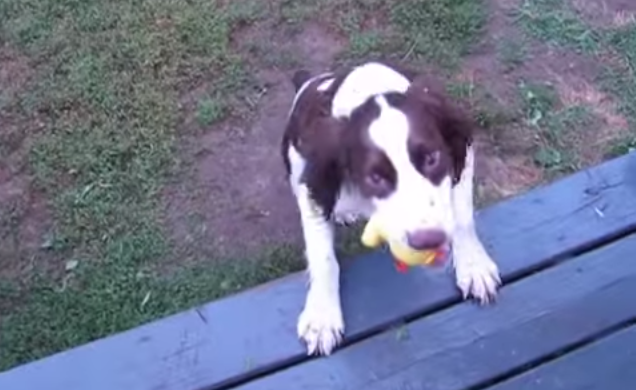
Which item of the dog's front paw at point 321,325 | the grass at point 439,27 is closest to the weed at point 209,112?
the grass at point 439,27

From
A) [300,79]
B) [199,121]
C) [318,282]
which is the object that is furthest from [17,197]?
[318,282]

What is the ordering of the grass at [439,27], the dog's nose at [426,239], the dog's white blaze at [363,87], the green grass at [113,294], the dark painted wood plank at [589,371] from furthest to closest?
the grass at [439,27], the green grass at [113,294], the dog's white blaze at [363,87], the dark painted wood plank at [589,371], the dog's nose at [426,239]

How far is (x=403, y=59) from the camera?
385cm

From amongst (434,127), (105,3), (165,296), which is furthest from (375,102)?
(105,3)

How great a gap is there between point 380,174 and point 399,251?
155 millimetres

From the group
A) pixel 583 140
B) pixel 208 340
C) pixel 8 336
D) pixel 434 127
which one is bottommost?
Answer: pixel 583 140

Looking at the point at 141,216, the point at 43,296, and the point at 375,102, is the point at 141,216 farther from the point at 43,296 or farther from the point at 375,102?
the point at 375,102

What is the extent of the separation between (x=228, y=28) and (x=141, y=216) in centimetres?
83

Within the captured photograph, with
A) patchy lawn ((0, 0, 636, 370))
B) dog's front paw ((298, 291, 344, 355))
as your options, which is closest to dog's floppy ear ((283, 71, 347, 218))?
dog's front paw ((298, 291, 344, 355))

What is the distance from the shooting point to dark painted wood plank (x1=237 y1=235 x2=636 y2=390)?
2.43 metres

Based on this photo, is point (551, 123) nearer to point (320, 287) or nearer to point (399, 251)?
point (320, 287)

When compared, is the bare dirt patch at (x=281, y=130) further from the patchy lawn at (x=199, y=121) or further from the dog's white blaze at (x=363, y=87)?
the dog's white blaze at (x=363, y=87)

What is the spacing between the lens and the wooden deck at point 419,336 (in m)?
2.43

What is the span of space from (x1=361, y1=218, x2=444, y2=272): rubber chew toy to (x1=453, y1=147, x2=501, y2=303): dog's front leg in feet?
0.47
